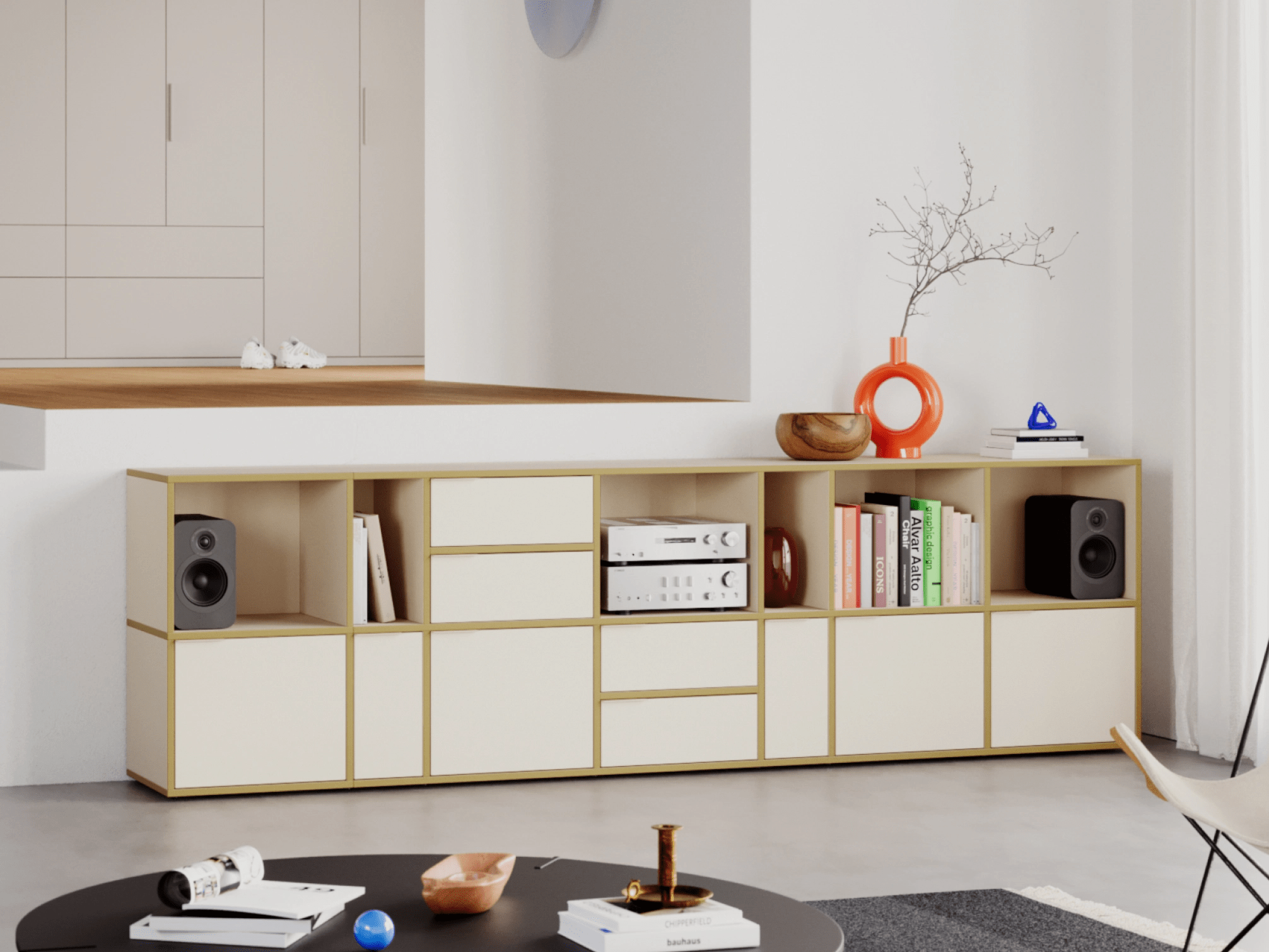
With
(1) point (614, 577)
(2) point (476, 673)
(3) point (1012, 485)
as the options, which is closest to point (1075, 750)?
(3) point (1012, 485)

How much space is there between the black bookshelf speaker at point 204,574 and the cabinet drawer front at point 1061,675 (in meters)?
2.02

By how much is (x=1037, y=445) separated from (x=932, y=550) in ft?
1.48

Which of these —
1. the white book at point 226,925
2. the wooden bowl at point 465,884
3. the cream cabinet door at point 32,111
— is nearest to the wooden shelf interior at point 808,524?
the wooden bowl at point 465,884

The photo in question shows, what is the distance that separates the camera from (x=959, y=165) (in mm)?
5129

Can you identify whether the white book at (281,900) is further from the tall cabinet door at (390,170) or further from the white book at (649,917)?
the tall cabinet door at (390,170)

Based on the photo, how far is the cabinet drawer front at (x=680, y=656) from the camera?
14.6 ft

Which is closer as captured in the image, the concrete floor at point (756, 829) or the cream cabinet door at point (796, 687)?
the concrete floor at point (756, 829)

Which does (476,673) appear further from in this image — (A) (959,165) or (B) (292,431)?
(A) (959,165)

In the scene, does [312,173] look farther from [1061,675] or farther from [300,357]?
[1061,675]

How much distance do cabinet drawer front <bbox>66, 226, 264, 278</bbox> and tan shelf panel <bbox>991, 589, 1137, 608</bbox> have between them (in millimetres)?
6047

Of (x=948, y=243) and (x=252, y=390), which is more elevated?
(x=948, y=243)

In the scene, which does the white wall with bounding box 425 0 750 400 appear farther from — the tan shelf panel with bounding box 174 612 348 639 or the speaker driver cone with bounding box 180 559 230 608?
the speaker driver cone with bounding box 180 559 230 608

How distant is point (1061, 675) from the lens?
4.77m

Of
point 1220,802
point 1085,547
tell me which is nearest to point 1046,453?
point 1085,547
